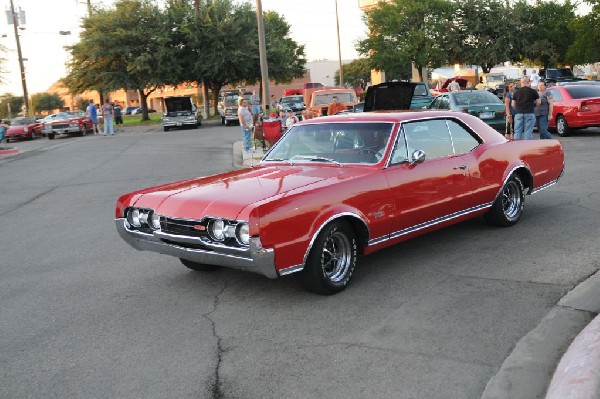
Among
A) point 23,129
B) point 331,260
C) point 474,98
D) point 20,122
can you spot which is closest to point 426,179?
point 331,260

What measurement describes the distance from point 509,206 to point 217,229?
3922 millimetres

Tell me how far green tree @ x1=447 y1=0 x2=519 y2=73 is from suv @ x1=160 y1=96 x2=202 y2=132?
24.2 metres

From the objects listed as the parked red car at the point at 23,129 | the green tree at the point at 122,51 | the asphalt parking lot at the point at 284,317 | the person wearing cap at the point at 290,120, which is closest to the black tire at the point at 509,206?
the asphalt parking lot at the point at 284,317

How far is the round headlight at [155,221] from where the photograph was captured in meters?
5.33

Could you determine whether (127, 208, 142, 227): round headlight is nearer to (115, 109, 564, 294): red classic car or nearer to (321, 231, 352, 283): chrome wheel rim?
(115, 109, 564, 294): red classic car

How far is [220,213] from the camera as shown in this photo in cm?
481

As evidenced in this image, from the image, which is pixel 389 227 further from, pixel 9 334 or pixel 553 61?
pixel 553 61

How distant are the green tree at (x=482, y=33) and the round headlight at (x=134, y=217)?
48.0m

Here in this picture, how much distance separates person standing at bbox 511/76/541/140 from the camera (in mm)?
13578

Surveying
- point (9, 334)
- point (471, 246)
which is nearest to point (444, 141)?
point (471, 246)

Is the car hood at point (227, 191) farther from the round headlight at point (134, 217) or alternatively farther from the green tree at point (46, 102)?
the green tree at point (46, 102)

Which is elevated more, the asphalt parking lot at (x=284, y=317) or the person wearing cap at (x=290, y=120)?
the person wearing cap at (x=290, y=120)

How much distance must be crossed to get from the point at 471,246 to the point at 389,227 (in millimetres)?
1382

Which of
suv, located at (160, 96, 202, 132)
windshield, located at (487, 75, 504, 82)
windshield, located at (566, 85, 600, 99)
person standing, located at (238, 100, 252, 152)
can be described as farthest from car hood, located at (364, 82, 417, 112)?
windshield, located at (487, 75, 504, 82)
